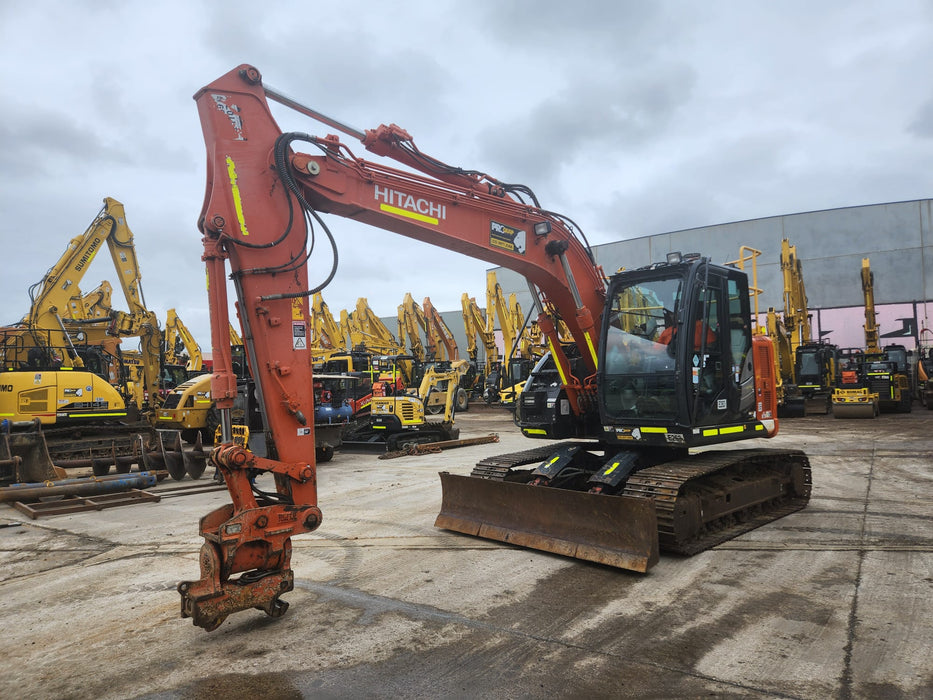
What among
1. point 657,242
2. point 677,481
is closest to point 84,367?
point 677,481

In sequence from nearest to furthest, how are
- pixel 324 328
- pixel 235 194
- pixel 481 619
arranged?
pixel 481 619 → pixel 235 194 → pixel 324 328

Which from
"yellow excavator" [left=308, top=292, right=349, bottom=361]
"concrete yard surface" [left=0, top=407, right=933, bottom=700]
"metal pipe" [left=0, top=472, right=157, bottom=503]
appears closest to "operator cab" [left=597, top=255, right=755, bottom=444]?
"concrete yard surface" [left=0, top=407, right=933, bottom=700]

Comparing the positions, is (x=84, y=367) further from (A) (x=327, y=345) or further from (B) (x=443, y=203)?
(A) (x=327, y=345)

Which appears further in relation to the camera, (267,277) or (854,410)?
(854,410)

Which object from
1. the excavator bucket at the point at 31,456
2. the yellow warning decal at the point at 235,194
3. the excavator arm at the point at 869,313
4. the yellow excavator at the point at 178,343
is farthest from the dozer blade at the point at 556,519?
the yellow excavator at the point at 178,343

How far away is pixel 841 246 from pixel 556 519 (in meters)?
33.5

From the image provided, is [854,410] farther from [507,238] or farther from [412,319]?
[412,319]

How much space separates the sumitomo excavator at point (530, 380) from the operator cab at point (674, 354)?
0.06ft

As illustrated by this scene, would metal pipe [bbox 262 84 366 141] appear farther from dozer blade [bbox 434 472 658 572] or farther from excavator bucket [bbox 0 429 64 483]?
excavator bucket [bbox 0 429 64 483]

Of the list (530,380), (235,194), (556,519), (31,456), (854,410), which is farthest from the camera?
(854,410)

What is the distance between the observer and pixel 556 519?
234 inches

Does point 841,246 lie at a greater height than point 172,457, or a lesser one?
greater

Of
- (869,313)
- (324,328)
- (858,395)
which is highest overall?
(324,328)

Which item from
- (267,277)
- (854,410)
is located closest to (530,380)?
(267,277)
